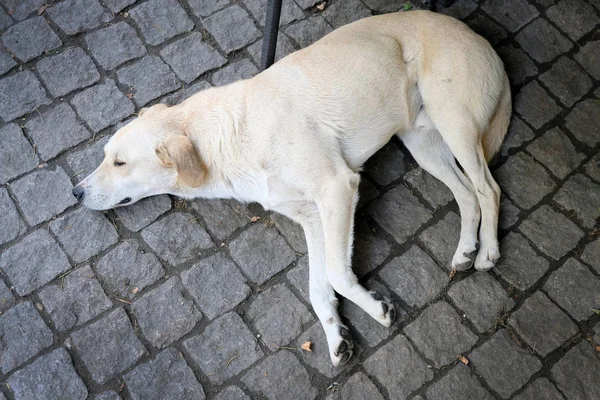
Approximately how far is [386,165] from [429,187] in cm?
39

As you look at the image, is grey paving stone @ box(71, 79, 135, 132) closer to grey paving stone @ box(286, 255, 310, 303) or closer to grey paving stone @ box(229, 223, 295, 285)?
grey paving stone @ box(229, 223, 295, 285)

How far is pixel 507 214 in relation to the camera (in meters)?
4.61

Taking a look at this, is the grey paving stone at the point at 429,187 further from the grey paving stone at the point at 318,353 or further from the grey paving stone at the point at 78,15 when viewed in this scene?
the grey paving stone at the point at 78,15

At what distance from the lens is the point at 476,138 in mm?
4434

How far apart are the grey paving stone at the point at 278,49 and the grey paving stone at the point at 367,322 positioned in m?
2.33

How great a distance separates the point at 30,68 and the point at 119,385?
297 centimetres

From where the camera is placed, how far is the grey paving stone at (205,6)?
562cm

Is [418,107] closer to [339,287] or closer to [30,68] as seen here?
[339,287]

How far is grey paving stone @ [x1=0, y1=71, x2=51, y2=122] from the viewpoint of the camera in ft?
16.9

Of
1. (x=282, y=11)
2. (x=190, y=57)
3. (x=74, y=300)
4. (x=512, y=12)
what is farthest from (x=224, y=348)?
(x=512, y=12)

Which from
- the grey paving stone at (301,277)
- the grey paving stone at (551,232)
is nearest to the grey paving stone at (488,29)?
the grey paving stone at (551,232)

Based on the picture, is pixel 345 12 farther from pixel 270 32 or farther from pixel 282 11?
pixel 270 32

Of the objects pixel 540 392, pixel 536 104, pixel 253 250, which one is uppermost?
pixel 536 104

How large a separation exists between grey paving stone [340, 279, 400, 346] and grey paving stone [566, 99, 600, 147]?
2131mm
